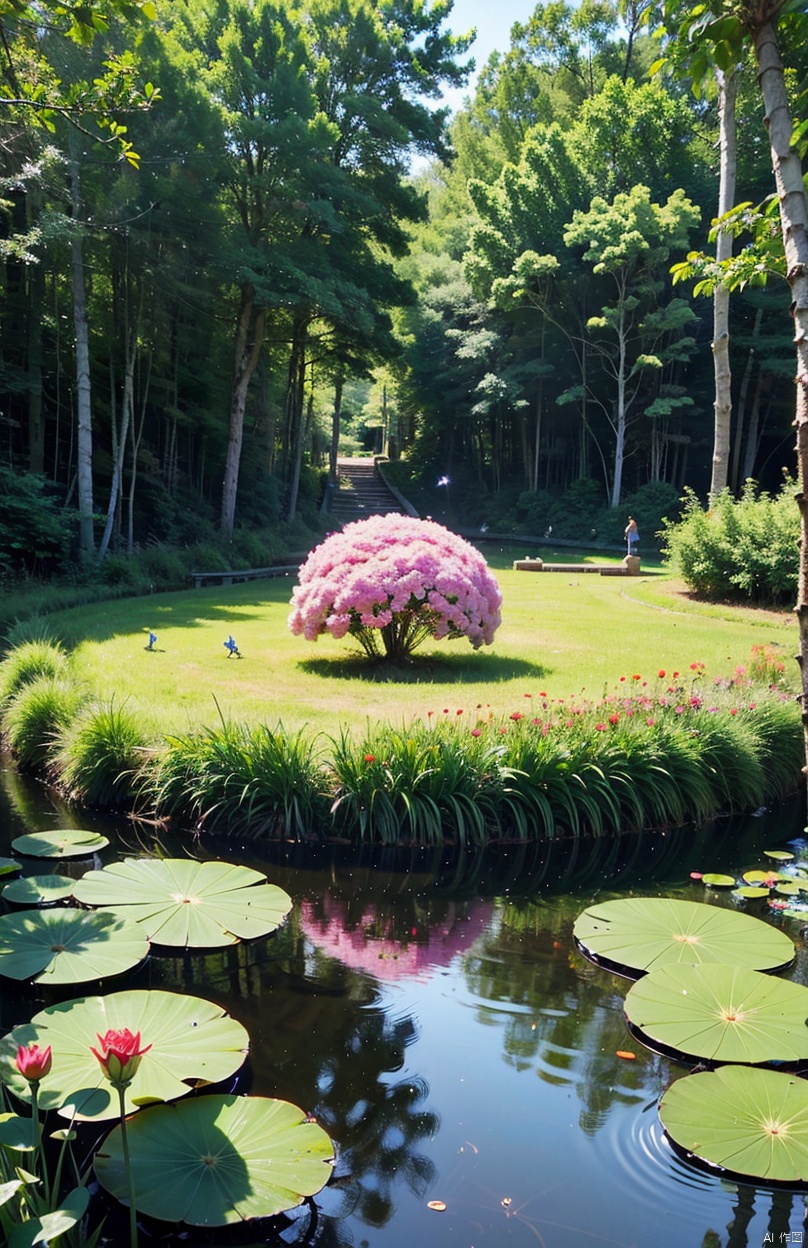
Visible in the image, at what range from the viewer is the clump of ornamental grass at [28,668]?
8422mm

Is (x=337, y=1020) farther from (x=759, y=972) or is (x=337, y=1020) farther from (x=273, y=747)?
(x=273, y=747)

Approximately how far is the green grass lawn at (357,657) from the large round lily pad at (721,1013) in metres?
3.75

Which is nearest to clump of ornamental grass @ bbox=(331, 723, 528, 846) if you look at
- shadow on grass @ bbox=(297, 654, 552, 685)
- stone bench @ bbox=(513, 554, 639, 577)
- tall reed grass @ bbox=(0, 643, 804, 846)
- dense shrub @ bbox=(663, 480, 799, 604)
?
tall reed grass @ bbox=(0, 643, 804, 846)

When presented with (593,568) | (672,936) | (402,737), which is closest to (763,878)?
(672,936)

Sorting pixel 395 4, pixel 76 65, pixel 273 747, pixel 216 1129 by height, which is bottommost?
pixel 216 1129

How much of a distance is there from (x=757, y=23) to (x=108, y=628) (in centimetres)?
1067

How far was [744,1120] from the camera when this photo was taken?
2994mm

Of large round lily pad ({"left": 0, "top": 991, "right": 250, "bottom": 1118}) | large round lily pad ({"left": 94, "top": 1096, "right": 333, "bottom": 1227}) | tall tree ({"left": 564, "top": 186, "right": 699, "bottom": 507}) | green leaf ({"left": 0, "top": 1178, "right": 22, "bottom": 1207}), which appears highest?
tall tree ({"left": 564, "top": 186, "right": 699, "bottom": 507})

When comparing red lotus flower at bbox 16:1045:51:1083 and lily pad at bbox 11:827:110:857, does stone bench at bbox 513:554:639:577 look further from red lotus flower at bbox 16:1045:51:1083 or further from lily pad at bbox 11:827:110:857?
red lotus flower at bbox 16:1045:51:1083

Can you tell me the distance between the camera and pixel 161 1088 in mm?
2930

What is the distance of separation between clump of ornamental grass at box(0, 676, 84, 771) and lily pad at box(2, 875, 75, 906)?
2.80 meters

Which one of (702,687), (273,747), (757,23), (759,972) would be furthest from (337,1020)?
(702,687)

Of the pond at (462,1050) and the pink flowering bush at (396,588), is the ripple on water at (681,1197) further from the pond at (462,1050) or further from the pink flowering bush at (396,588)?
the pink flowering bush at (396,588)

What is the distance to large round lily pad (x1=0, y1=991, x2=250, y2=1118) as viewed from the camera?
113 inches
